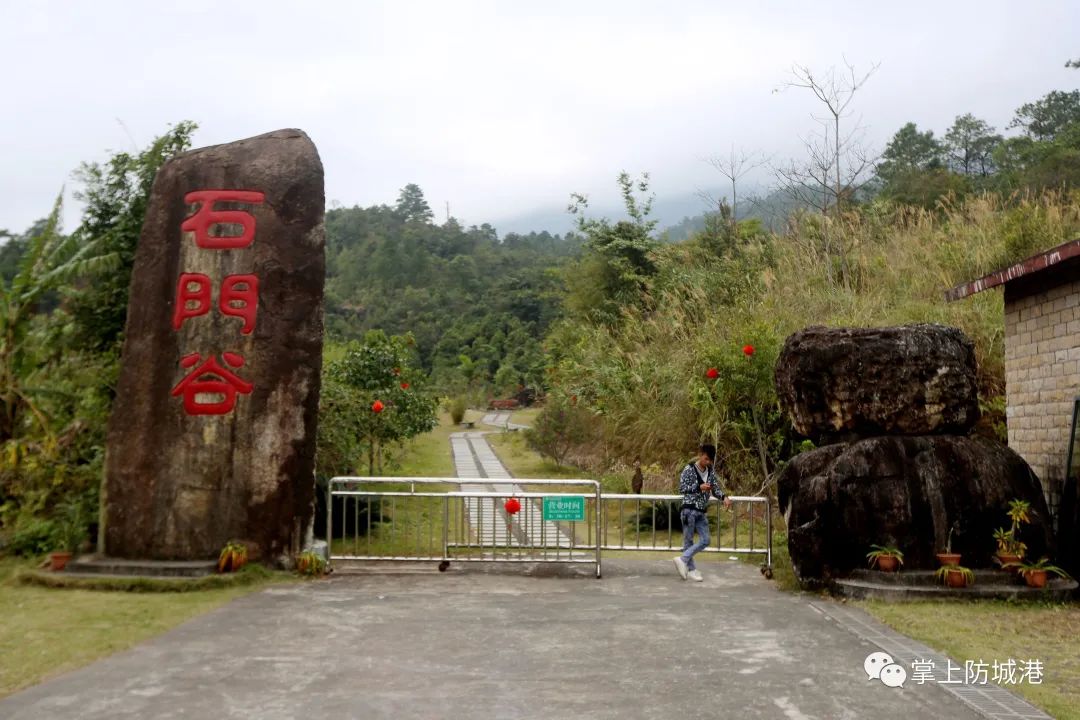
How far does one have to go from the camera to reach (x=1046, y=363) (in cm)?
826

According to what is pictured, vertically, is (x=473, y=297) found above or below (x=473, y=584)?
above

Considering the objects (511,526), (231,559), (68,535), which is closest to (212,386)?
(231,559)

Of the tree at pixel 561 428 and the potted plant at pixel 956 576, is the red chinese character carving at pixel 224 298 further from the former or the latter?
the tree at pixel 561 428

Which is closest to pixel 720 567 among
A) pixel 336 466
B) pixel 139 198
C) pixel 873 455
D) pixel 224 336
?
pixel 873 455

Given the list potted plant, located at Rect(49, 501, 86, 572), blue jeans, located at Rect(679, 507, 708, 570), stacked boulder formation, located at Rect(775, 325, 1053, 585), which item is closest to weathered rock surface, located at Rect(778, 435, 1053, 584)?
stacked boulder formation, located at Rect(775, 325, 1053, 585)

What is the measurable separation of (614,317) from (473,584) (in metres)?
14.5

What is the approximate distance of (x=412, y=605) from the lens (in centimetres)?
731

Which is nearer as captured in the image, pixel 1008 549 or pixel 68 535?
pixel 1008 549

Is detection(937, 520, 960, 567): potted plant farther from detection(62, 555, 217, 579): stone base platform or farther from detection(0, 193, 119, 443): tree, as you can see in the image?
detection(0, 193, 119, 443): tree

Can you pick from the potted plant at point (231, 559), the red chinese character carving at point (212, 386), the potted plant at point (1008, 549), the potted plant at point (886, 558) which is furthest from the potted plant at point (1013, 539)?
the red chinese character carving at point (212, 386)

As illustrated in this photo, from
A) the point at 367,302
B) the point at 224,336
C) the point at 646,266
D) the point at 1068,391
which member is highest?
the point at 367,302

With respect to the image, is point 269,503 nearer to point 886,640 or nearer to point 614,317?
point 886,640

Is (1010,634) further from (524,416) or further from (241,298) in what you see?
(524,416)

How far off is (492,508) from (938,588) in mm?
5831
